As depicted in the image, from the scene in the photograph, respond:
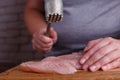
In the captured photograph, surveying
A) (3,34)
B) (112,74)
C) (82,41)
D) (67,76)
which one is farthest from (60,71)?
(3,34)

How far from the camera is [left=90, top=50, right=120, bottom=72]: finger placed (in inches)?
35.2

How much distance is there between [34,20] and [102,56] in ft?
1.51

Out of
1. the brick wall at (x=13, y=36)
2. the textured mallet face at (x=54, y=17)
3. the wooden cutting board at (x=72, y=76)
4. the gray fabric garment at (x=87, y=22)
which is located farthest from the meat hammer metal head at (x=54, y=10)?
the brick wall at (x=13, y=36)

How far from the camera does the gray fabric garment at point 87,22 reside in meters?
1.11

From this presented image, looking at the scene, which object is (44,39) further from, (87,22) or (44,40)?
(87,22)

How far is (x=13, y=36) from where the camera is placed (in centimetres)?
182

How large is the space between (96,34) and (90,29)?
0.03 m

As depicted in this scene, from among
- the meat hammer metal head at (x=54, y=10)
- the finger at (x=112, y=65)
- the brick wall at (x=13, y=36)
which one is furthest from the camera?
the brick wall at (x=13, y=36)

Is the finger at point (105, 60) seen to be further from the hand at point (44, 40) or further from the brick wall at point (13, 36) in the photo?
the brick wall at point (13, 36)

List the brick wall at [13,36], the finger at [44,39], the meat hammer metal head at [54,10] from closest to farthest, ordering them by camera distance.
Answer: the meat hammer metal head at [54,10] → the finger at [44,39] → the brick wall at [13,36]

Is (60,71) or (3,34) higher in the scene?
(60,71)

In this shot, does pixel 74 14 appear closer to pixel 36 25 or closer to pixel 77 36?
pixel 77 36

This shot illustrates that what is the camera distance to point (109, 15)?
3.68 ft

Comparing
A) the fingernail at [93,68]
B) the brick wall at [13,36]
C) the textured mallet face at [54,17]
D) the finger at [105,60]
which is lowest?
the brick wall at [13,36]
